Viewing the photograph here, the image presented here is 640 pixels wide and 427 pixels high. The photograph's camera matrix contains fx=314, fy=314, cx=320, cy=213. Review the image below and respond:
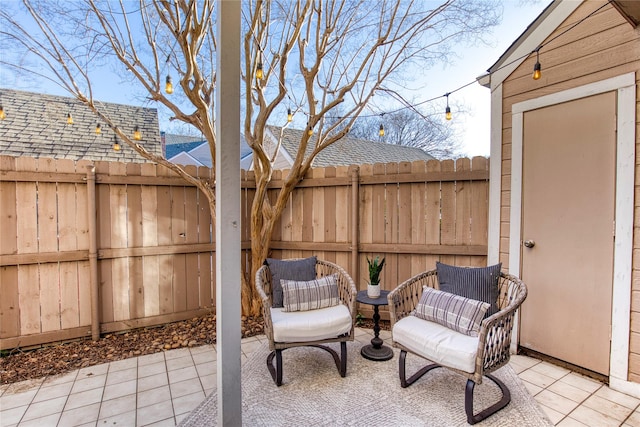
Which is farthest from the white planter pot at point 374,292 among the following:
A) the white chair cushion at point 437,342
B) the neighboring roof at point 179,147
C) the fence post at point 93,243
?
the neighboring roof at point 179,147

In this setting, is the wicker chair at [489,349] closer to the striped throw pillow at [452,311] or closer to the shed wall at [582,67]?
the striped throw pillow at [452,311]

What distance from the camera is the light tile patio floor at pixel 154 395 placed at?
1995mm

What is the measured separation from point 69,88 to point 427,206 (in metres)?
3.96

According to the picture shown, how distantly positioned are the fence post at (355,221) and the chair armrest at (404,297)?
0.90 meters

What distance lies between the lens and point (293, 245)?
3943 mm

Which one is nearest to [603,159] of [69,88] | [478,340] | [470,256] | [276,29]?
[470,256]

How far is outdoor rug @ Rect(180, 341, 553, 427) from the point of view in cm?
195

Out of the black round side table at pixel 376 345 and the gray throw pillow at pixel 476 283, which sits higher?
the gray throw pillow at pixel 476 283

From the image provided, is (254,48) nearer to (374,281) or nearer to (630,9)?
(374,281)

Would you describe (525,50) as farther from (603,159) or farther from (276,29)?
(276,29)

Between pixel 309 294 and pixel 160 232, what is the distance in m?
1.89

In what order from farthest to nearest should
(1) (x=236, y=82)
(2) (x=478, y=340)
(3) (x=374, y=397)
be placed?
(3) (x=374, y=397), (2) (x=478, y=340), (1) (x=236, y=82)

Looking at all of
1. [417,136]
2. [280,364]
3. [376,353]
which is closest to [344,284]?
[376,353]

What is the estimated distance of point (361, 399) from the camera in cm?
216
